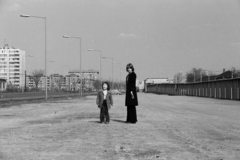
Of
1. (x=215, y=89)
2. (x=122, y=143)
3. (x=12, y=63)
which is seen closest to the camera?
(x=122, y=143)

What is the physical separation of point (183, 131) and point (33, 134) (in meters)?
4.05

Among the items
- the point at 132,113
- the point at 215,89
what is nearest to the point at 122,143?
the point at 132,113

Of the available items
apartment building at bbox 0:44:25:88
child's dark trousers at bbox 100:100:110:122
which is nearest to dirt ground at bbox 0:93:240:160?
child's dark trousers at bbox 100:100:110:122

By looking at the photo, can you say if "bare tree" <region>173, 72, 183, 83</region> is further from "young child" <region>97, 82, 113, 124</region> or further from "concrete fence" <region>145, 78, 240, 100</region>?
"young child" <region>97, 82, 113, 124</region>

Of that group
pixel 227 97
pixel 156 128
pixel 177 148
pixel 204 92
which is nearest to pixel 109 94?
pixel 156 128

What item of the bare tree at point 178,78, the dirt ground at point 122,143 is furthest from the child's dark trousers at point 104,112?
the bare tree at point 178,78

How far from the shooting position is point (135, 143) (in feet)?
27.3

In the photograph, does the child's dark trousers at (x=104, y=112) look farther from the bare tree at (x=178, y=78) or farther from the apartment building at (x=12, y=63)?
the apartment building at (x=12, y=63)

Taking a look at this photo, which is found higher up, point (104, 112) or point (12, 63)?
point (12, 63)

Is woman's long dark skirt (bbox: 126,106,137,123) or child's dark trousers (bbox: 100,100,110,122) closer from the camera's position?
woman's long dark skirt (bbox: 126,106,137,123)

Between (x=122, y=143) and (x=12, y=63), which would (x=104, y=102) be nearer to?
(x=122, y=143)

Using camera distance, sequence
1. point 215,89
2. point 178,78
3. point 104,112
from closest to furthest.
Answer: point 104,112 → point 215,89 → point 178,78

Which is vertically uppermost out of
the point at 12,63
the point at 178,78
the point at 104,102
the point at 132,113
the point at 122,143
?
the point at 12,63

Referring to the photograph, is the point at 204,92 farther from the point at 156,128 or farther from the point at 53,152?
the point at 53,152
